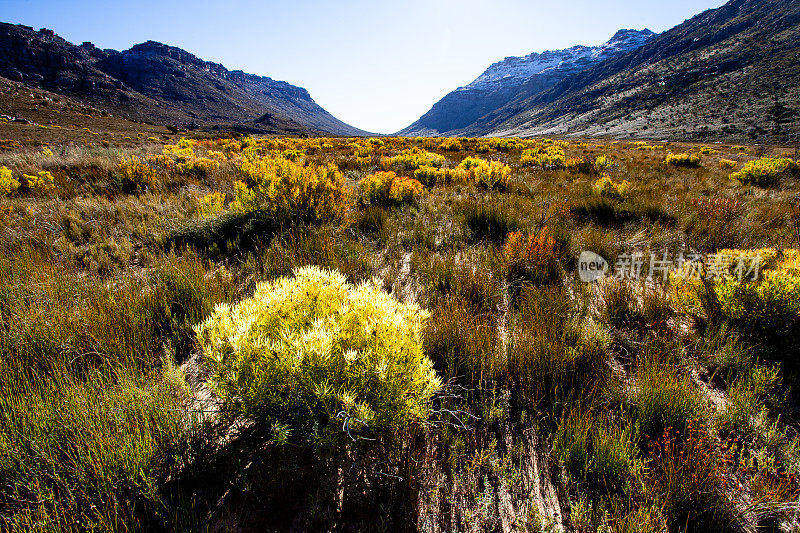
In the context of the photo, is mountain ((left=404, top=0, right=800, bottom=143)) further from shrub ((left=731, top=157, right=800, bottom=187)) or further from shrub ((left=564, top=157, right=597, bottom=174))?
shrub ((left=564, top=157, right=597, bottom=174))

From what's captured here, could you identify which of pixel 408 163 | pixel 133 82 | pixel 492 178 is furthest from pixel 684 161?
pixel 133 82

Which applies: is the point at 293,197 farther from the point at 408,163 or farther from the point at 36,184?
the point at 408,163

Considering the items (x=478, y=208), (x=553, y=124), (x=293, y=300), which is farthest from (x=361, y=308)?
(x=553, y=124)

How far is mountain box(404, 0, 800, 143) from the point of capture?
4612cm

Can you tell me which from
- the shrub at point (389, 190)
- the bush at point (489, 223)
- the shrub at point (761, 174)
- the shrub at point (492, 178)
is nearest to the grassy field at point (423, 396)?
the bush at point (489, 223)

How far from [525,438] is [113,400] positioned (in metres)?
2.36

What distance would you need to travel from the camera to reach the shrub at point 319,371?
147 centimetres

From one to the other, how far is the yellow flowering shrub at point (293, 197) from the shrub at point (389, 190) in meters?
1.31

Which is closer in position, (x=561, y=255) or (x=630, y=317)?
(x=630, y=317)

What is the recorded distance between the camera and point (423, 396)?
5.21 ft

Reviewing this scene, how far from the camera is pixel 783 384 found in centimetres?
224

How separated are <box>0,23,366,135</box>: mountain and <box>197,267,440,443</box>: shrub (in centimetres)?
7913

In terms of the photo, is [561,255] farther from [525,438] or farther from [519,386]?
[525,438]

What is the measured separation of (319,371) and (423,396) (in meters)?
0.56
